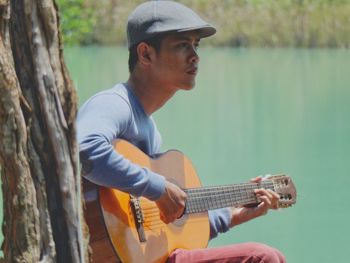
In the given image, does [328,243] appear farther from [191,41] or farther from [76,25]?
[191,41]

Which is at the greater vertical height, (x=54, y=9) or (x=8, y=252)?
(x=54, y=9)

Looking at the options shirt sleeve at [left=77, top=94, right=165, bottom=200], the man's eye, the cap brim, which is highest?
the cap brim

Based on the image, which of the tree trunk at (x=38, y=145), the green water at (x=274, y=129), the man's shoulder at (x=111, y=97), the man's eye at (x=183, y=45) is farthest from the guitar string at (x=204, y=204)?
the green water at (x=274, y=129)

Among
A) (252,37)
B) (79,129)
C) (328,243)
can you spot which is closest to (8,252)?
(79,129)

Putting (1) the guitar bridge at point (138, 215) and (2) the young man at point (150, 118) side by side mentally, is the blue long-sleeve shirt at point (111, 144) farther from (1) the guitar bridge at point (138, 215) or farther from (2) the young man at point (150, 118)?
(1) the guitar bridge at point (138, 215)

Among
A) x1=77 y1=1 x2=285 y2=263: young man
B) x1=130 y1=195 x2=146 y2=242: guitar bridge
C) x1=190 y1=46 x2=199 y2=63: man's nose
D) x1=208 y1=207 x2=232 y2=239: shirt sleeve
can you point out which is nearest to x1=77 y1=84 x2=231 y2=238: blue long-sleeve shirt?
x1=77 y1=1 x2=285 y2=263: young man

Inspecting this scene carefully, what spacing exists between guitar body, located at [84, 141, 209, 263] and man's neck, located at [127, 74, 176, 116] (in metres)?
0.11

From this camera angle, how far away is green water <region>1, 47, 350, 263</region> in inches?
203

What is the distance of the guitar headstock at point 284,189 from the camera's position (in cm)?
300

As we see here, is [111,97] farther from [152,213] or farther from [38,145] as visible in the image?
[38,145]

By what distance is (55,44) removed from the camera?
1.81m

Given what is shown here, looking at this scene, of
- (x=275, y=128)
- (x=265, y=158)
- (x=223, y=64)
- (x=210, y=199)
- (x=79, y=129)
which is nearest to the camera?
(x=79, y=129)

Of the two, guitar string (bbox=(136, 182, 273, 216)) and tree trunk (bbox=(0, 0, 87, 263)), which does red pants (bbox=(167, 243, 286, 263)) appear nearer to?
guitar string (bbox=(136, 182, 273, 216))

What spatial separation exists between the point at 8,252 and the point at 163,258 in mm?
824
